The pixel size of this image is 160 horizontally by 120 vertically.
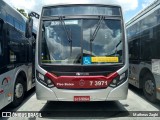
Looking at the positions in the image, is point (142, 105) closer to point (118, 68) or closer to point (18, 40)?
point (118, 68)

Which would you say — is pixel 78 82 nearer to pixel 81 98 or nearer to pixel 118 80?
pixel 81 98

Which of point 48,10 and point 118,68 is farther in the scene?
point 48,10

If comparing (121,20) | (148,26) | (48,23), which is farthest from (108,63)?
(148,26)

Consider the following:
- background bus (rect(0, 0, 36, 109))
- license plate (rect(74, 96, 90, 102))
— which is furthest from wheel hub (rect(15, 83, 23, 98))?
license plate (rect(74, 96, 90, 102))

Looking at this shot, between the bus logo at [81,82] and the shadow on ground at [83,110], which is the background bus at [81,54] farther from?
the shadow on ground at [83,110]

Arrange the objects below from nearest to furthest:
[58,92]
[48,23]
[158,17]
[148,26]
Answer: [58,92] → [48,23] → [158,17] → [148,26]

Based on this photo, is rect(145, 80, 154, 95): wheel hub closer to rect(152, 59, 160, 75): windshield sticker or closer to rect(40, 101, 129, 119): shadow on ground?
rect(152, 59, 160, 75): windshield sticker

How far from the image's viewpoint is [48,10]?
716 centimetres

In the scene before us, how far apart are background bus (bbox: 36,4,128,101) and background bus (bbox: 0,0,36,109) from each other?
31.7 inches

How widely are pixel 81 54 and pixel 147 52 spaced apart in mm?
3159

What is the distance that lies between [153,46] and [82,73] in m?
2.95

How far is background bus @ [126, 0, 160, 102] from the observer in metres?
7.90

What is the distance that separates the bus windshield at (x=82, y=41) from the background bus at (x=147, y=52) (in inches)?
65.5

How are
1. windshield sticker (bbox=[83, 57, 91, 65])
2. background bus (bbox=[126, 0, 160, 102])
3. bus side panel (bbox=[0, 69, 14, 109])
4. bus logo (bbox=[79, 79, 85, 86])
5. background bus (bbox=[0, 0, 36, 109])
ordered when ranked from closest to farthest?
bus side panel (bbox=[0, 69, 14, 109])
background bus (bbox=[0, 0, 36, 109])
bus logo (bbox=[79, 79, 85, 86])
windshield sticker (bbox=[83, 57, 91, 65])
background bus (bbox=[126, 0, 160, 102])
